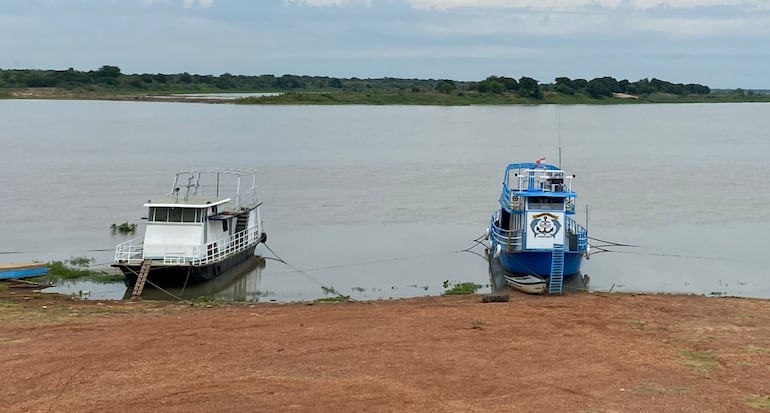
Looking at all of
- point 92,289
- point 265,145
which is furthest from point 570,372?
point 265,145

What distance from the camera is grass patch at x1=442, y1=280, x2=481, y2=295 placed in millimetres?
29953

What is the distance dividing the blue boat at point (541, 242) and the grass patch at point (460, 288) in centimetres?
131

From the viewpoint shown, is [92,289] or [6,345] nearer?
[6,345]

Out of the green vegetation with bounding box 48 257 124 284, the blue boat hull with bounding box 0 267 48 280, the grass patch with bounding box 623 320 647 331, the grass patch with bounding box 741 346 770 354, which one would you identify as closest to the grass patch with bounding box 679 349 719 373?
the grass patch with bounding box 741 346 770 354

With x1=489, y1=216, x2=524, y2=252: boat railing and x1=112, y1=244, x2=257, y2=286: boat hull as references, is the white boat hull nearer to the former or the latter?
x1=489, y1=216, x2=524, y2=252: boat railing

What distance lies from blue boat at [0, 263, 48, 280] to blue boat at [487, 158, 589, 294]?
16642 mm

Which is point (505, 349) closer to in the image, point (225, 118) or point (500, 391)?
point (500, 391)

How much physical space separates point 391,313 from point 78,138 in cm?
8326

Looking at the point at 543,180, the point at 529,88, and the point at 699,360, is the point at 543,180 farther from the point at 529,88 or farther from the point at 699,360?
the point at 529,88

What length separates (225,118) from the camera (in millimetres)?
142500

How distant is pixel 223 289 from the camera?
1241 inches

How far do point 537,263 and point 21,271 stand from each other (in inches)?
717

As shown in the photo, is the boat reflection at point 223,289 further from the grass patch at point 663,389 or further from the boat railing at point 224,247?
the grass patch at point 663,389

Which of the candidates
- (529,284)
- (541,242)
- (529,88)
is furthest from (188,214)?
(529,88)
